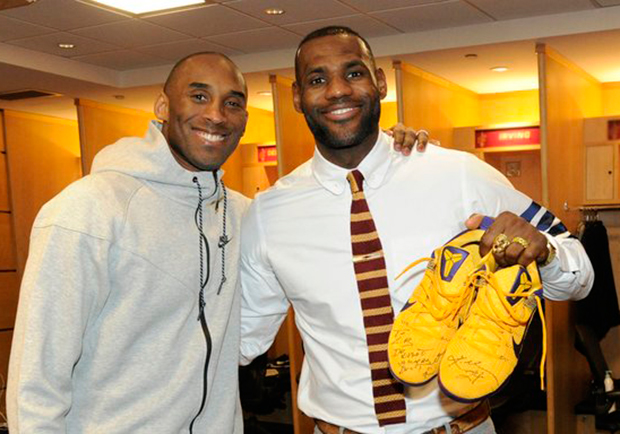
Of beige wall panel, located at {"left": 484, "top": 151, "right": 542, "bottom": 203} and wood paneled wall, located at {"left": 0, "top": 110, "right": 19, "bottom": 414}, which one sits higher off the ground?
beige wall panel, located at {"left": 484, "top": 151, "right": 542, "bottom": 203}

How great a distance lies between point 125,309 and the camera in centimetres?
188

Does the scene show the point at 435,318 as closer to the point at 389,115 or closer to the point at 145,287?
the point at 145,287

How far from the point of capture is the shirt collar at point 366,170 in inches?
79.2

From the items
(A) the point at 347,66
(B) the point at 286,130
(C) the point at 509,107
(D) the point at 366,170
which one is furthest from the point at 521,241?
(C) the point at 509,107

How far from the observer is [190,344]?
199 centimetres

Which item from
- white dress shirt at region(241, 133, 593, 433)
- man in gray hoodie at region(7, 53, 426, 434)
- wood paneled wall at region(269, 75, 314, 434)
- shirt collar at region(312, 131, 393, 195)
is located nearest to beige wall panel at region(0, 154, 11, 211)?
wood paneled wall at region(269, 75, 314, 434)

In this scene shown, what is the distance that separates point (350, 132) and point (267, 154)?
606 centimetres

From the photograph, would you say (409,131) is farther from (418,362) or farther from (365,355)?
(418,362)

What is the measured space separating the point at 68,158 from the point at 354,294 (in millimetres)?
7599

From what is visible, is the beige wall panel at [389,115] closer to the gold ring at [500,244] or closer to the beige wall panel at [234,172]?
the beige wall panel at [234,172]

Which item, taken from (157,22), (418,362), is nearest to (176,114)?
(418,362)

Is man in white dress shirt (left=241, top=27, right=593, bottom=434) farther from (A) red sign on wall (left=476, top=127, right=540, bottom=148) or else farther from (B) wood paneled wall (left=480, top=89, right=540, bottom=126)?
(B) wood paneled wall (left=480, top=89, right=540, bottom=126)

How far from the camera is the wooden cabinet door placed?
6031 mm

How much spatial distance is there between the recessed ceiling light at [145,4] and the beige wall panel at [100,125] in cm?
235
